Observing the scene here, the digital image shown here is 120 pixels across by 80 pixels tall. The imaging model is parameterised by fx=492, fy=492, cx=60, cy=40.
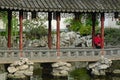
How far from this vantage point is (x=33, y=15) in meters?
27.0

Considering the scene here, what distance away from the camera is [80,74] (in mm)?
28344

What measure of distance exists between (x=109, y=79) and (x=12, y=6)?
6375 millimetres

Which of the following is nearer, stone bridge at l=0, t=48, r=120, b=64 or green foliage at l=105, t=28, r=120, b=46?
stone bridge at l=0, t=48, r=120, b=64

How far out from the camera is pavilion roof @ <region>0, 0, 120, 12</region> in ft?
82.6

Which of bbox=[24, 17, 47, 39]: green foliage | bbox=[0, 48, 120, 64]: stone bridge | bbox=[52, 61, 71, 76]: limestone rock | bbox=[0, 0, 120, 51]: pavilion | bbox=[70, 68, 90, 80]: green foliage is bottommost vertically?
bbox=[70, 68, 90, 80]: green foliage

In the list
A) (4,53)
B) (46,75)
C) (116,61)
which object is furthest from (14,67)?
(116,61)

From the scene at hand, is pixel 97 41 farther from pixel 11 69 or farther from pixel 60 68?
pixel 11 69

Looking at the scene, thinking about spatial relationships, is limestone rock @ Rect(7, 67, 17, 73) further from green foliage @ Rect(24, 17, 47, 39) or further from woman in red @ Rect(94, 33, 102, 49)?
green foliage @ Rect(24, 17, 47, 39)

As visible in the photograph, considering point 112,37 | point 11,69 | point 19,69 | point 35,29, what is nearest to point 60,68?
point 19,69

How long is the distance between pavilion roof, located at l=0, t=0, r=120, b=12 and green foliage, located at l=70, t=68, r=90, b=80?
3.65 metres

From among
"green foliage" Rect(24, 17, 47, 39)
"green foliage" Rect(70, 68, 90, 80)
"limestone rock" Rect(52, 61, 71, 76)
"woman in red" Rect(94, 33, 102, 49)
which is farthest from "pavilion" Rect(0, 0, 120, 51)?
"green foliage" Rect(24, 17, 47, 39)

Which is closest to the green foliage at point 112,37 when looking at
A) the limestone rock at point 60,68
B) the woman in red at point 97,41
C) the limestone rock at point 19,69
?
the woman in red at point 97,41

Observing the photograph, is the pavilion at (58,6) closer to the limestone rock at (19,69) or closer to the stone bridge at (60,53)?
the stone bridge at (60,53)

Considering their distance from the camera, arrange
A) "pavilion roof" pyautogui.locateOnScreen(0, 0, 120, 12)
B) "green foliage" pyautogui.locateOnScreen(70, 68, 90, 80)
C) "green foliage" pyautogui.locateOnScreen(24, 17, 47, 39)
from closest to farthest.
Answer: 1. "pavilion roof" pyautogui.locateOnScreen(0, 0, 120, 12)
2. "green foliage" pyautogui.locateOnScreen(70, 68, 90, 80)
3. "green foliage" pyautogui.locateOnScreen(24, 17, 47, 39)
